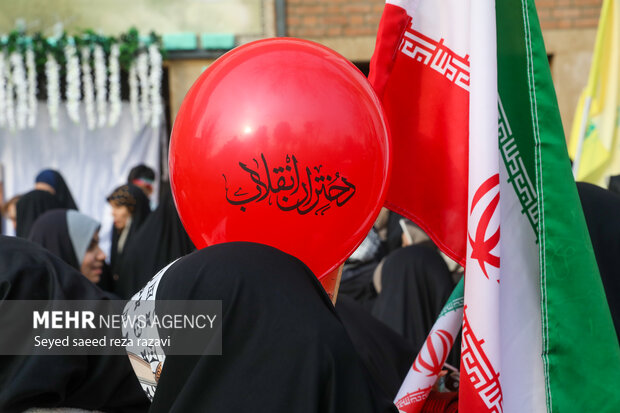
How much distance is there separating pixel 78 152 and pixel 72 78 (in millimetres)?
1069

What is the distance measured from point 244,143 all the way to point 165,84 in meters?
6.65

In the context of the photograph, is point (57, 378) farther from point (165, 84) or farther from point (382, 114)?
point (165, 84)

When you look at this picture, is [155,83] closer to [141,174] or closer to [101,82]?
[101,82]

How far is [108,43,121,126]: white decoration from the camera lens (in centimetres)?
724

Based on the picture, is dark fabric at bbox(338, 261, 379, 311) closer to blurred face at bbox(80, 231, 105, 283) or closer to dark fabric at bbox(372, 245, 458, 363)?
dark fabric at bbox(372, 245, 458, 363)

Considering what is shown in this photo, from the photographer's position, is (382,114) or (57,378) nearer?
(382,114)

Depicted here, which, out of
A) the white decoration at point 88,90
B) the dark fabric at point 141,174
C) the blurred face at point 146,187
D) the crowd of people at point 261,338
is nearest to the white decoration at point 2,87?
the white decoration at point 88,90

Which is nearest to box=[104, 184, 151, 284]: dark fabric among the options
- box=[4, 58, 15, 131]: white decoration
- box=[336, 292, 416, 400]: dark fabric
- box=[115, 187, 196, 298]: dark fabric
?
box=[115, 187, 196, 298]: dark fabric

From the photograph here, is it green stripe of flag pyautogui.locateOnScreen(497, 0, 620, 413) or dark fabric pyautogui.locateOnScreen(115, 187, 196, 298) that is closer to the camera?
green stripe of flag pyautogui.locateOnScreen(497, 0, 620, 413)

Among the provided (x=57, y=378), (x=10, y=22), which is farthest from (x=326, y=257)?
(x=10, y=22)

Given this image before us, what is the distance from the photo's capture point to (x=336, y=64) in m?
1.82

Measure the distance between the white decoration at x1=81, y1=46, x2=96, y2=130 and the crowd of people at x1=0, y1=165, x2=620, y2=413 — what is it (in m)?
3.79

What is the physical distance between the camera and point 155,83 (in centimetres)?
734

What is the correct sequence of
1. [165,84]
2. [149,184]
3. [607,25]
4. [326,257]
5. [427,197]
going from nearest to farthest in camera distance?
[326,257] → [427,197] → [607,25] → [149,184] → [165,84]
